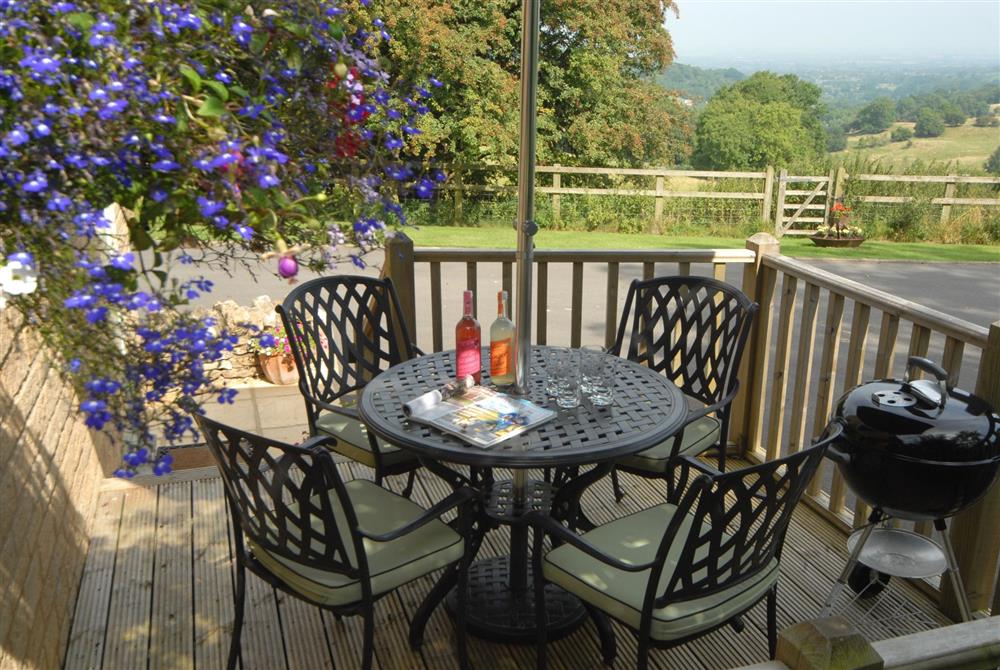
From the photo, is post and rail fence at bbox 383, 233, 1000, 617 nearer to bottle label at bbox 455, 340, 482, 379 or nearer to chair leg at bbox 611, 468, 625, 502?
chair leg at bbox 611, 468, 625, 502

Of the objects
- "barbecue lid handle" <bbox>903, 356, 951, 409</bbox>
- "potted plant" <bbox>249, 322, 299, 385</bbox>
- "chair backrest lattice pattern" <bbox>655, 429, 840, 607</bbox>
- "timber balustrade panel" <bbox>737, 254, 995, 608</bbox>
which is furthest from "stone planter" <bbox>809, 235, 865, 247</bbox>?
"chair backrest lattice pattern" <bbox>655, 429, 840, 607</bbox>

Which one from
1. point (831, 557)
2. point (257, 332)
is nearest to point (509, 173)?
point (831, 557)

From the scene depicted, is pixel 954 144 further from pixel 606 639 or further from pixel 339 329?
pixel 606 639

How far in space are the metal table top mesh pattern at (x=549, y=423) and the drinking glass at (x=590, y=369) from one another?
82mm

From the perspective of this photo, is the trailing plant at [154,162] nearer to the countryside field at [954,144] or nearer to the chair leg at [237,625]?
the chair leg at [237,625]

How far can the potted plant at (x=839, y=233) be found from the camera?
1274cm

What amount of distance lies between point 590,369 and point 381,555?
883 mm

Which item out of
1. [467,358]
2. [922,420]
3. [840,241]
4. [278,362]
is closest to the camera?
[922,420]

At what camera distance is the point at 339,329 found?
10.5ft

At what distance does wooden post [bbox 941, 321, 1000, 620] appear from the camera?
8.06 feet

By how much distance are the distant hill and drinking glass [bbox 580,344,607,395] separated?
20.0 m

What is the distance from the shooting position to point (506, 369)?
257cm

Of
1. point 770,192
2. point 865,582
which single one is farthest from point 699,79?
point 865,582

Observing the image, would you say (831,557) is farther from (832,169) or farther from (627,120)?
(627,120)
